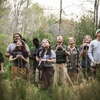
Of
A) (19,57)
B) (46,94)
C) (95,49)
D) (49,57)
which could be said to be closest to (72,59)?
(49,57)

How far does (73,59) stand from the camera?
28.7 ft

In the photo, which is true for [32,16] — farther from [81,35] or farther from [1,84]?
[1,84]

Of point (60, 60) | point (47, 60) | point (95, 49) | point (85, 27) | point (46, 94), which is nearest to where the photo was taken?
point (46, 94)

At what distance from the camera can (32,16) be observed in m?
57.8

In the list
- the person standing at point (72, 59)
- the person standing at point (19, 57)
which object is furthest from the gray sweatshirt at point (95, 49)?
the person standing at point (19, 57)

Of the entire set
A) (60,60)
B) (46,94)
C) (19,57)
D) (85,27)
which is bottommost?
(46,94)

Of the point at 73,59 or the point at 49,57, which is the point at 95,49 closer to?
the point at 49,57

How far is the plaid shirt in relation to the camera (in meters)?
8.70

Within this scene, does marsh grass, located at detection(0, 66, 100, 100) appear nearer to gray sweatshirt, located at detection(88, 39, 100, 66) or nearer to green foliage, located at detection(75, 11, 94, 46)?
gray sweatshirt, located at detection(88, 39, 100, 66)

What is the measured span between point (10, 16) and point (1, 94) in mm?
45603

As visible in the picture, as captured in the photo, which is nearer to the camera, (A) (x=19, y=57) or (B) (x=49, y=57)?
(B) (x=49, y=57)

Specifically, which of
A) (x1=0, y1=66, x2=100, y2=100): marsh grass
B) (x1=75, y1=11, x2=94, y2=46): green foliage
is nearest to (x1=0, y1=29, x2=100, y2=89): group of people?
(x1=0, y1=66, x2=100, y2=100): marsh grass

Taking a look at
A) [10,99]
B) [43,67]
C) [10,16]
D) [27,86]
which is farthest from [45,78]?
[10,16]

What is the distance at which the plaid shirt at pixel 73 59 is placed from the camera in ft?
28.5
